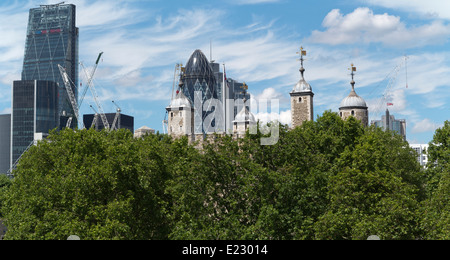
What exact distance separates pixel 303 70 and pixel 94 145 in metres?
52.0

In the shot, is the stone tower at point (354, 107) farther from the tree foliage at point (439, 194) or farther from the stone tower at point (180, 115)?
the tree foliage at point (439, 194)

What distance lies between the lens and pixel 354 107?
318 feet

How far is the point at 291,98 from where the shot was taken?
9300 cm

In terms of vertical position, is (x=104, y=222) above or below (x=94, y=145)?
below

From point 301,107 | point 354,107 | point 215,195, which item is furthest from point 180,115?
point 215,195

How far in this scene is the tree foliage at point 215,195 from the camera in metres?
41.3

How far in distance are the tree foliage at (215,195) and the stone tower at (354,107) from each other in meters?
46.5

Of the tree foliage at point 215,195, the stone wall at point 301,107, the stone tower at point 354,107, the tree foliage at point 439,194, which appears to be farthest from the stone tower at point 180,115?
the tree foliage at point 215,195

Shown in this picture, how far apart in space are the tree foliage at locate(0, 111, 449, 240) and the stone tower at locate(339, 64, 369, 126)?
4653 centimetres

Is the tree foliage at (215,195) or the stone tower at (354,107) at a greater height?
the stone tower at (354,107)

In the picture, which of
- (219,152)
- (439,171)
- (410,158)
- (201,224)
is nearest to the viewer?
(201,224)

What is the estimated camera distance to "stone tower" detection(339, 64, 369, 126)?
9669 centimetres
